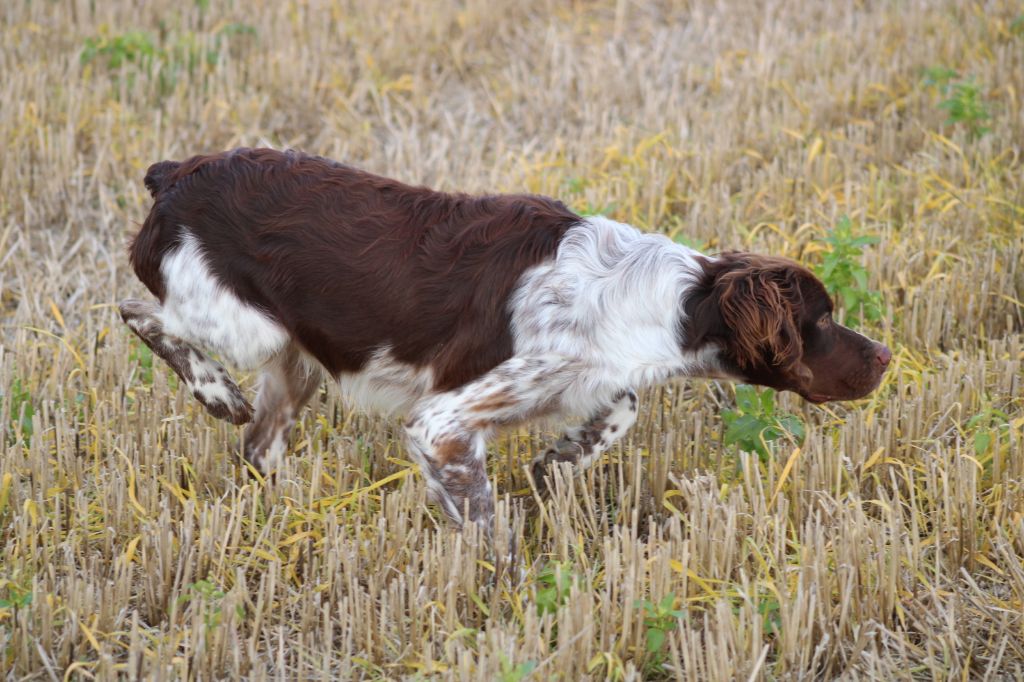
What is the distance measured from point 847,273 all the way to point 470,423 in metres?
1.84

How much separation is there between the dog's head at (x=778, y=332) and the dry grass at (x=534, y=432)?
0.25 m

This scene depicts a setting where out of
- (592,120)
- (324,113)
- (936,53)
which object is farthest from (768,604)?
(936,53)

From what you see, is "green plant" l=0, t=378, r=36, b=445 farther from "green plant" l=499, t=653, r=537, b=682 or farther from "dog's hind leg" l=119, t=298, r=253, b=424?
"green plant" l=499, t=653, r=537, b=682

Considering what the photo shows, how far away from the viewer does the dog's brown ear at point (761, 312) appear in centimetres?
361

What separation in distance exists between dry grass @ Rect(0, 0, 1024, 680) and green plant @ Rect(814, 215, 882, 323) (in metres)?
0.17

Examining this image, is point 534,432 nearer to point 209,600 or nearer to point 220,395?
point 220,395

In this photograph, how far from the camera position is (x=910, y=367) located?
15.4 feet

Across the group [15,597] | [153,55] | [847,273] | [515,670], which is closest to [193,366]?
[15,597]

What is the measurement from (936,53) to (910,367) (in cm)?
343

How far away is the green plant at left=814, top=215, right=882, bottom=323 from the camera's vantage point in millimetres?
4578

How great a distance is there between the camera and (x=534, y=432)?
4348 millimetres

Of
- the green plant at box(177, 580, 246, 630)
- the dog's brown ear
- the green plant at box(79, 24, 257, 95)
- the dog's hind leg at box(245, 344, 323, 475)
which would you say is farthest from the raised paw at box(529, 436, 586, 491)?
the green plant at box(79, 24, 257, 95)

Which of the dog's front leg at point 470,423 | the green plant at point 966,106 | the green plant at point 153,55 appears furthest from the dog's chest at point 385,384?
the green plant at point 966,106

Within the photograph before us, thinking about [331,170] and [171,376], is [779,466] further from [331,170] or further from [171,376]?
[171,376]
